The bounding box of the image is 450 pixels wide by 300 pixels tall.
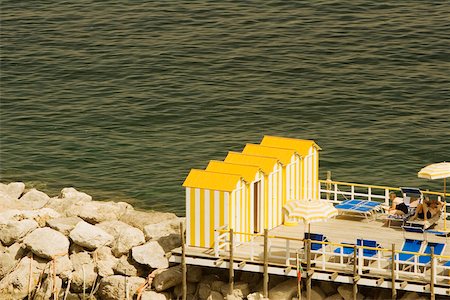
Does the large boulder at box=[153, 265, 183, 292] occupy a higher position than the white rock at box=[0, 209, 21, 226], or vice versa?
the white rock at box=[0, 209, 21, 226]

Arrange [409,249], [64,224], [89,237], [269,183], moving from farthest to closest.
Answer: [64,224]
[89,237]
[269,183]
[409,249]

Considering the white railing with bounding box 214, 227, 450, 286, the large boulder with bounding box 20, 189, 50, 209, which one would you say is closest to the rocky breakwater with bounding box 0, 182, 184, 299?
the white railing with bounding box 214, 227, 450, 286

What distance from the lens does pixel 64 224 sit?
43.1 meters

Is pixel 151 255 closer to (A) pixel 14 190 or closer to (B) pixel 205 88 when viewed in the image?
(A) pixel 14 190

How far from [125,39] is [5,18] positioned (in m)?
9.57

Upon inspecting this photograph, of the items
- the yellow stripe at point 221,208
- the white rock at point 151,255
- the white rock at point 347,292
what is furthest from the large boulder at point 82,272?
the white rock at point 347,292

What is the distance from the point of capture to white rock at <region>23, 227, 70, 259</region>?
41.9 meters

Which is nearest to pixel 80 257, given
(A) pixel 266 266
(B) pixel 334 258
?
(A) pixel 266 266

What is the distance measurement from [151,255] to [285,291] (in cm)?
452

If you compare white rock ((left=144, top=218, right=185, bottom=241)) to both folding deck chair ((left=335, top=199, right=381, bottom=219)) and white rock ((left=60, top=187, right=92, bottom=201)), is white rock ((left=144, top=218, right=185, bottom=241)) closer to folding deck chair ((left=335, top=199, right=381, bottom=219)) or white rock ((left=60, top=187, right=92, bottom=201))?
folding deck chair ((left=335, top=199, right=381, bottom=219))

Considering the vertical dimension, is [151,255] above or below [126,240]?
below

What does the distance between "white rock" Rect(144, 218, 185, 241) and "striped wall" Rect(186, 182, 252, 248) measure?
94.5 inches

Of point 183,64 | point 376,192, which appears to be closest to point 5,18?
point 183,64

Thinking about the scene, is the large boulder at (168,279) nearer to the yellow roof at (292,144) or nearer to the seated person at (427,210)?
the yellow roof at (292,144)
